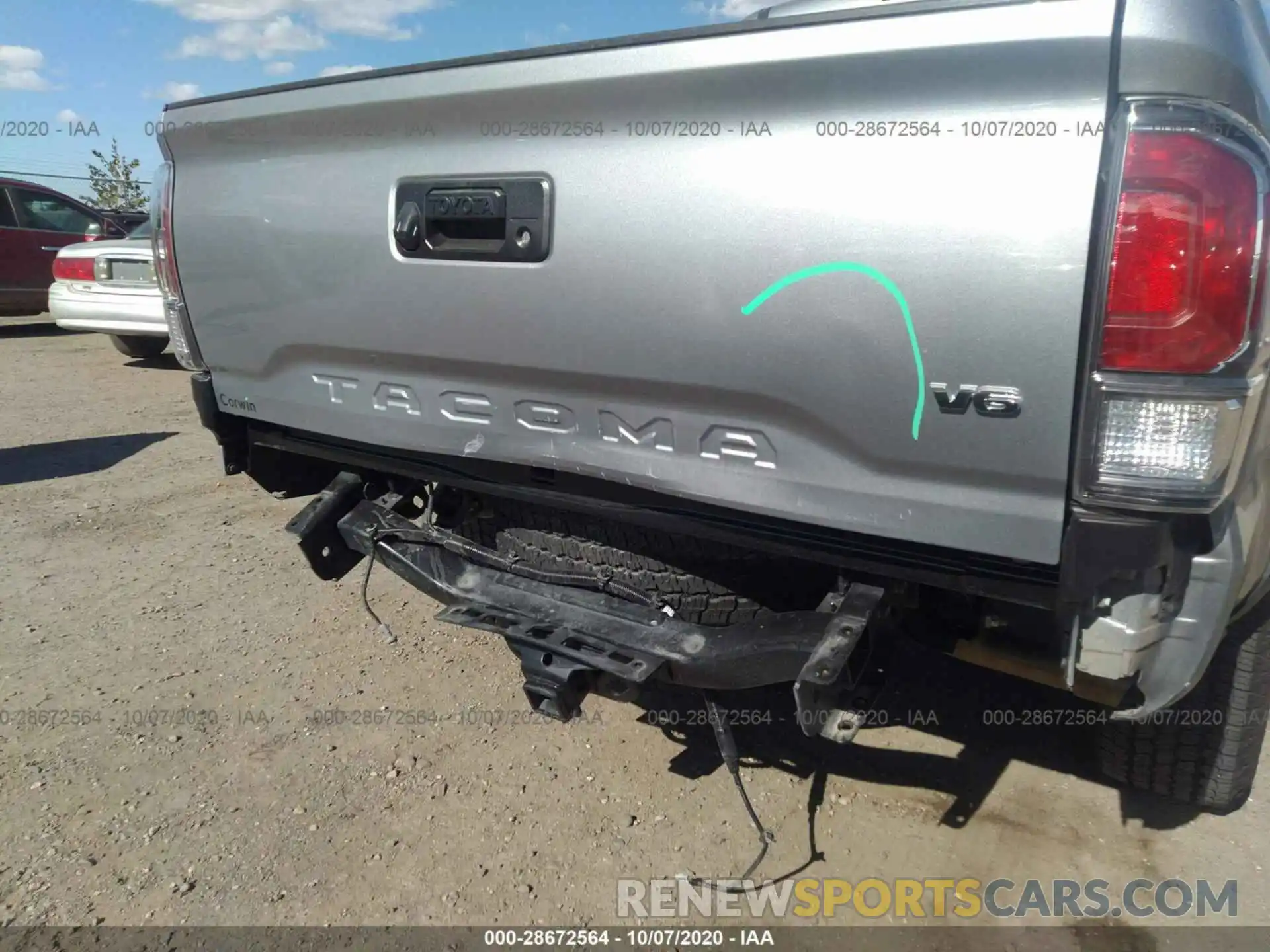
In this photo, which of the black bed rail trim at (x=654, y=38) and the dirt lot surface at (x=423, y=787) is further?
the dirt lot surface at (x=423, y=787)

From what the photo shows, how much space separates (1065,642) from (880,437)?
1.64 feet

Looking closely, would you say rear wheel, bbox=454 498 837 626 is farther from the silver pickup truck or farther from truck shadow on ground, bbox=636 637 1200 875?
truck shadow on ground, bbox=636 637 1200 875

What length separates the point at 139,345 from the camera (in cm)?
904

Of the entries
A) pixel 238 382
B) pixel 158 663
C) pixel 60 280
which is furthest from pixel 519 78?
pixel 60 280

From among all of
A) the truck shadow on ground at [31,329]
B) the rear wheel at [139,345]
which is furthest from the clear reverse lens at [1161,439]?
the truck shadow on ground at [31,329]

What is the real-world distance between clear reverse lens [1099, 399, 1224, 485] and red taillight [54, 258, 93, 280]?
8.92 metres

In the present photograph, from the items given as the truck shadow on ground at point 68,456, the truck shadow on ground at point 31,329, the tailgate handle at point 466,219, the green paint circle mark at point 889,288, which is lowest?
the truck shadow on ground at point 31,329

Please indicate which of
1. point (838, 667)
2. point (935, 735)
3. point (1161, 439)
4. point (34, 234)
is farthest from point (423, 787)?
point (34, 234)

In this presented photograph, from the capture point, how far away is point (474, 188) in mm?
1977

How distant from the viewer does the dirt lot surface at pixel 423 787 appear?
2.28 metres

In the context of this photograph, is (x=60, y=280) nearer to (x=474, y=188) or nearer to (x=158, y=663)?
(x=158, y=663)

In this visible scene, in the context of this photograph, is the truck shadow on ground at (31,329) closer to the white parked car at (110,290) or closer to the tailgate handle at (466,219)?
the white parked car at (110,290)

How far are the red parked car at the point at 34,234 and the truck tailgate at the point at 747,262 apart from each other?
10016 millimetres

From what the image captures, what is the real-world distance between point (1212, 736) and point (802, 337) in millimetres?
1616
